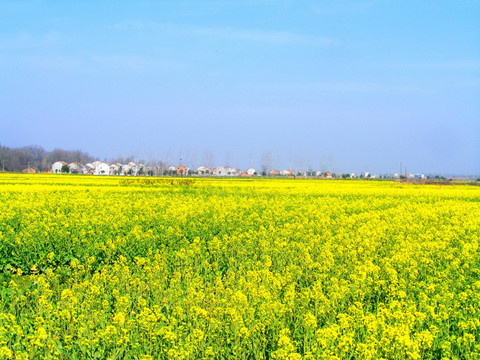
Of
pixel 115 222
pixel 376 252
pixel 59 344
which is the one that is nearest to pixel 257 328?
pixel 59 344

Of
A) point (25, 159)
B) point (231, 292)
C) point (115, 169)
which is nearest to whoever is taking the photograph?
point (231, 292)

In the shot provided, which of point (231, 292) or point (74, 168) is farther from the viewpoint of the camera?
point (74, 168)

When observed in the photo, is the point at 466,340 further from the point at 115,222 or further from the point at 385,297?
the point at 115,222

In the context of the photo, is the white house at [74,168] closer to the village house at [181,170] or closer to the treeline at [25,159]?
the treeline at [25,159]

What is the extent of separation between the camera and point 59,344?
5938mm

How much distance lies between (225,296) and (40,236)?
6.75 meters

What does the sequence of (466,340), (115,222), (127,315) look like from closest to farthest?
(466,340) < (127,315) < (115,222)

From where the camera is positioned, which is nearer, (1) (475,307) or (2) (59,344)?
(2) (59,344)

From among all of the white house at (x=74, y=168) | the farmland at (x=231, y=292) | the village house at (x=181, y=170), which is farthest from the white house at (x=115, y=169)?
the farmland at (x=231, y=292)

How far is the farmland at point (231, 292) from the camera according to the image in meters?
5.76

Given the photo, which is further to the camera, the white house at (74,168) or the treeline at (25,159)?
the white house at (74,168)

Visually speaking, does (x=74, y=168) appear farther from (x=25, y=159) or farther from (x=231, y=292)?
(x=231, y=292)

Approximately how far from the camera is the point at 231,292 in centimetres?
762

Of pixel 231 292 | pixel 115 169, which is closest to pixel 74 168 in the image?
pixel 115 169
